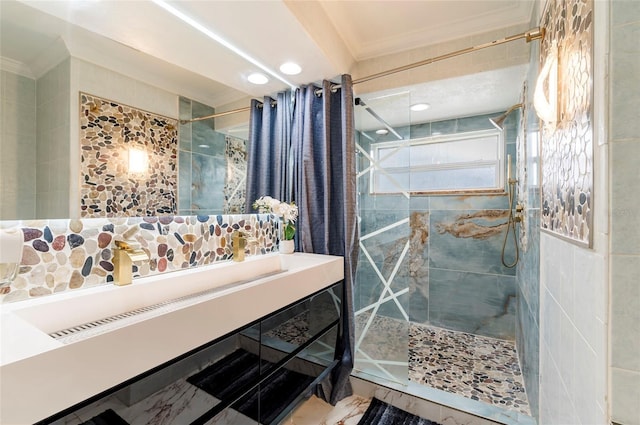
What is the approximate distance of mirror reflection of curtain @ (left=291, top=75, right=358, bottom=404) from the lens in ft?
6.08

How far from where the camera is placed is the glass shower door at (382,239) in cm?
194

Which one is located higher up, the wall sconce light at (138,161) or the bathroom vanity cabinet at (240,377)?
the wall sconce light at (138,161)

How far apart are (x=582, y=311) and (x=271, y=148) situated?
5.75ft

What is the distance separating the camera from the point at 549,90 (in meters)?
1.13

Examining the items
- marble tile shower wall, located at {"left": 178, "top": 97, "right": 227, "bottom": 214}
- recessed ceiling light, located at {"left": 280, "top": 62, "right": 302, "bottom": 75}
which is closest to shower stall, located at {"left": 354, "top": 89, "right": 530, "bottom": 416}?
recessed ceiling light, located at {"left": 280, "top": 62, "right": 302, "bottom": 75}

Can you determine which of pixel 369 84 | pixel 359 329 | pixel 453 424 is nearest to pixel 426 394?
pixel 453 424

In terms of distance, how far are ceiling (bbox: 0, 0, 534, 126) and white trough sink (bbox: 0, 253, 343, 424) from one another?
2.51 ft

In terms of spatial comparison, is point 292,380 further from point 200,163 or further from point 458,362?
A: point 458,362

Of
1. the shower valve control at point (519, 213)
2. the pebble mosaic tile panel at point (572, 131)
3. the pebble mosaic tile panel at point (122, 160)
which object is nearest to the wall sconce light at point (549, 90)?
the pebble mosaic tile panel at point (572, 131)

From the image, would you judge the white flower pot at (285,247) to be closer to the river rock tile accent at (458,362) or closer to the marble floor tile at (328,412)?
the river rock tile accent at (458,362)

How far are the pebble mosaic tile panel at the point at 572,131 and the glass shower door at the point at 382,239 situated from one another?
871 millimetres

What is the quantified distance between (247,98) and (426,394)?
2.17 meters

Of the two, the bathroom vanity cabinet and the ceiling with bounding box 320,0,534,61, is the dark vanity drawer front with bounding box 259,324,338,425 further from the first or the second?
the ceiling with bounding box 320,0,534,61

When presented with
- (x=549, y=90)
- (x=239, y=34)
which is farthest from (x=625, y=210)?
(x=239, y=34)
